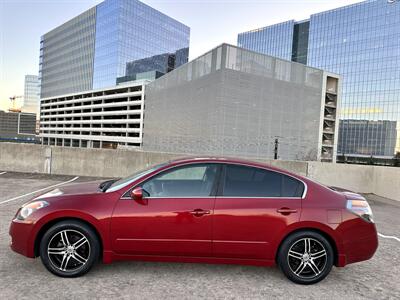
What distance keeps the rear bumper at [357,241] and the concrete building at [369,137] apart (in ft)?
333

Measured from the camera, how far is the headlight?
359 cm

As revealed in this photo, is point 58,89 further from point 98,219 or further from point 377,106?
point 98,219

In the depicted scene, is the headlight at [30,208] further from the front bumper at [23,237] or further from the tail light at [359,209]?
the tail light at [359,209]

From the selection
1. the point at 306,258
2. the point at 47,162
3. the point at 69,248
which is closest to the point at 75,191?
the point at 69,248

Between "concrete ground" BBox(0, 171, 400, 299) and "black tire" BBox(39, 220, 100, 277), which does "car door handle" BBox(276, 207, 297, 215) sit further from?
"black tire" BBox(39, 220, 100, 277)

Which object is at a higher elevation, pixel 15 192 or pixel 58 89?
pixel 58 89

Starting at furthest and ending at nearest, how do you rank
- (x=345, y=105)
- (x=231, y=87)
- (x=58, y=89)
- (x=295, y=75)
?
(x=58, y=89) < (x=345, y=105) < (x=295, y=75) < (x=231, y=87)

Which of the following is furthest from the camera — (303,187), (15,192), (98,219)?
(15,192)

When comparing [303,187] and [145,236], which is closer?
[145,236]

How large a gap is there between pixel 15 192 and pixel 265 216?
25.4 feet

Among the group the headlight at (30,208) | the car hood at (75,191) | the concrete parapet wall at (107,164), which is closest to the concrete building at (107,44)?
the concrete parapet wall at (107,164)

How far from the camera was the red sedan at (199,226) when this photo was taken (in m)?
3.54

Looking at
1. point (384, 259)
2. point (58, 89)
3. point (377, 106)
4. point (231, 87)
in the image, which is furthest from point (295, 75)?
point (58, 89)

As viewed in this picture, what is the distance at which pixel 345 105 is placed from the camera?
100250mm
